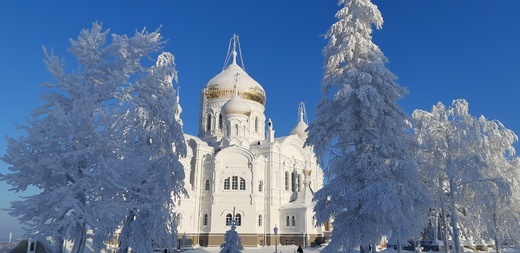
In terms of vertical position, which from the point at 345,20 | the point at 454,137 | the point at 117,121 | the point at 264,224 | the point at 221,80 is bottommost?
the point at 264,224

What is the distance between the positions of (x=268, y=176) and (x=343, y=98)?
26.9 meters

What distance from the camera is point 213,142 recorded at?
4659 centimetres

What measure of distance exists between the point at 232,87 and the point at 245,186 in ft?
45.4

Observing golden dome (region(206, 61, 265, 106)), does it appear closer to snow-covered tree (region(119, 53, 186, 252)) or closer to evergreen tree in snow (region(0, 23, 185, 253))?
snow-covered tree (region(119, 53, 186, 252))

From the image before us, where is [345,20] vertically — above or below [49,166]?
above

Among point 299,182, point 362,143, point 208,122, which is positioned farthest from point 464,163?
point 208,122

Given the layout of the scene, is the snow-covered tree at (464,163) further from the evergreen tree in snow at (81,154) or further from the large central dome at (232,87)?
the large central dome at (232,87)

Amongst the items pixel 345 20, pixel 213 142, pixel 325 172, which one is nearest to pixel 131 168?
pixel 325 172

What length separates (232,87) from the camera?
160 feet

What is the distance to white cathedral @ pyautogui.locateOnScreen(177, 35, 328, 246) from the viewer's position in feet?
130

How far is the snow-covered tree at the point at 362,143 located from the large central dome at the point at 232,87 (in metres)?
31.2

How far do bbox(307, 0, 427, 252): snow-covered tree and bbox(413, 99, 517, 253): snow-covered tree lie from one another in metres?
Result: 4.78

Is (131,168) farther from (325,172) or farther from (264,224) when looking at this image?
(264,224)

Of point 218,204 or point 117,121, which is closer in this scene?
point 117,121
